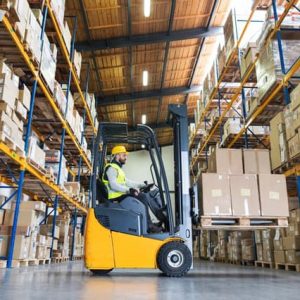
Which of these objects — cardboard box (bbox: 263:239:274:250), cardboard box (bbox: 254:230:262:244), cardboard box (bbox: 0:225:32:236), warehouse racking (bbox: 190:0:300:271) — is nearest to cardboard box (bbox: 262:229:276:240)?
cardboard box (bbox: 263:239:274:250)

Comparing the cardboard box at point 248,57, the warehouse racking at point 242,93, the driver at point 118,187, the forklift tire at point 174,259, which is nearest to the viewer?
the forklift tire at point 174,259

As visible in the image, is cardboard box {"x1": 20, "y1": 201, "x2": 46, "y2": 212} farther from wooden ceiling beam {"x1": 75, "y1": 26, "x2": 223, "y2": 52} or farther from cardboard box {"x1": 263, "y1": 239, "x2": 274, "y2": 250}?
wooden ceiling beam {"x1": 75, "y1": 26, "x2": 223, "y2": 52}

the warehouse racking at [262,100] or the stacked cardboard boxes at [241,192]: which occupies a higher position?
the warehouse racking at [262,100]

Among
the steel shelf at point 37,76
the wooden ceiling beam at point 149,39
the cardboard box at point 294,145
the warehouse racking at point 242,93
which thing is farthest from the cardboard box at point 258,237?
the wooden ceiling beam at point 149,39

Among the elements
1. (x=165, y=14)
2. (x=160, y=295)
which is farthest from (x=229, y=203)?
(x=165, y=14)

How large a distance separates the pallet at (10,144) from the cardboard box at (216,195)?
117 inches

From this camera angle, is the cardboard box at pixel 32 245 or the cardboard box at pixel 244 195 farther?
the cardboard box at pixel 32 245

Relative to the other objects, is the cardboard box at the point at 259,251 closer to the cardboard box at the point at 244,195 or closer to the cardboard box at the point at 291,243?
the cardboard box at the point at 291,243

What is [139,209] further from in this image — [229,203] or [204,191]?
[229,203]

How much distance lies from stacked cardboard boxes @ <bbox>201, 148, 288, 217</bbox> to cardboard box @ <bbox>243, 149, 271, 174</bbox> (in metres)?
0.05

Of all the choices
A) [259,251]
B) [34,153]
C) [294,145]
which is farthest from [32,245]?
[294,145]

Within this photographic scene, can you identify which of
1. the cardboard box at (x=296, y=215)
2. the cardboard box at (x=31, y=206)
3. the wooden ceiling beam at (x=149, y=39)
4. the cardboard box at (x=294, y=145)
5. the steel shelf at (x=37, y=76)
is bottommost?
the cardboard box at (x=296, y=215)

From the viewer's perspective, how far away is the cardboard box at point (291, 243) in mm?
6113

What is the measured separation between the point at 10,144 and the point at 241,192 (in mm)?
3562
